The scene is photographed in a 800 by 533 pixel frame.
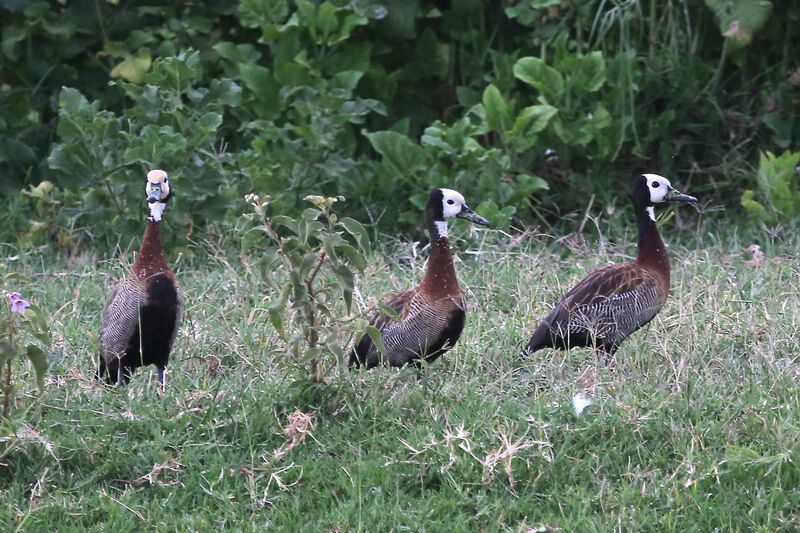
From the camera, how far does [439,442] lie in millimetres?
4402

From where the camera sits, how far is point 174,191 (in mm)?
6805

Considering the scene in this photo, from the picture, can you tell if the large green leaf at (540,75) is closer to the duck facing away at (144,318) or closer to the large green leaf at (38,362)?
the duck facing away at (144,318)

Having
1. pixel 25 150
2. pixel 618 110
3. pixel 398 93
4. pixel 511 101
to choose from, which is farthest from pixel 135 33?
pixel 618 110

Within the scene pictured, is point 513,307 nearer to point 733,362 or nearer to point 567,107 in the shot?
point 733,362

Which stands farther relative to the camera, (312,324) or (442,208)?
(442,208)

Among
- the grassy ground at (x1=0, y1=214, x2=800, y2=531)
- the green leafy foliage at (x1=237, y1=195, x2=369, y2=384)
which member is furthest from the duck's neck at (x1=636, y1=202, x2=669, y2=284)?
the green leafy foliage at (x1=237, y1=195, x2=369, y2=384)

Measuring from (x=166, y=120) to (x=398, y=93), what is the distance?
1971 mm

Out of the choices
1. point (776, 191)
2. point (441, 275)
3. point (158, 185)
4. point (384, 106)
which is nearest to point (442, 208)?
point (441, 275)

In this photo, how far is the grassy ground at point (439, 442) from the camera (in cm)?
413

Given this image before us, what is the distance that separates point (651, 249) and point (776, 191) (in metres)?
1.97

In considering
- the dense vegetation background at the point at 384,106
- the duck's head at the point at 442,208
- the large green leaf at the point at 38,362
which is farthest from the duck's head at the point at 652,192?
the large green leaf at the point at 38,362

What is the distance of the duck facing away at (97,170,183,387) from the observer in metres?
5.17

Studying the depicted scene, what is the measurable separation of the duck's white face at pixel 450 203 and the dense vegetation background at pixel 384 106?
A: 1.36 meters

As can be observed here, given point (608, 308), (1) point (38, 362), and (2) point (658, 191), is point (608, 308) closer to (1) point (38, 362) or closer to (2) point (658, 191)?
(2) point (658, 191)
